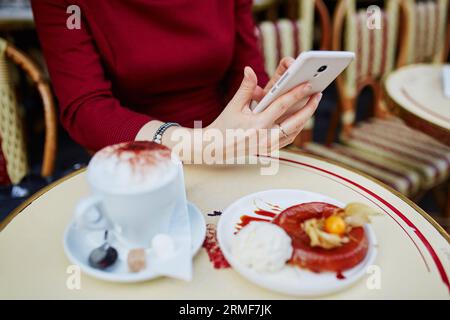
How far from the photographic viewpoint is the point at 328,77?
77cm

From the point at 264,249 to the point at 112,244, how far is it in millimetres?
242

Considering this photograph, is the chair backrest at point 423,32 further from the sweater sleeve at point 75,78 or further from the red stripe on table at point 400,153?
the sweater sleeve at point 75,78

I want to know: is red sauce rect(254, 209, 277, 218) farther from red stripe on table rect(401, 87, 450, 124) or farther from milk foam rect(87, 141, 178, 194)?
red stripe on table rect(401, 87, 450, 124)

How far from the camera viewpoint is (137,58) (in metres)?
1.04

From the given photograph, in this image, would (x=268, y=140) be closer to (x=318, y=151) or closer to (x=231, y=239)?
(x=231, y=239)

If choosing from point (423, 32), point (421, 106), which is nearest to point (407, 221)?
point (421, 106)

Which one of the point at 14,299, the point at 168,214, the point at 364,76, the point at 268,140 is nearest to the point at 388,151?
the point at 364,76

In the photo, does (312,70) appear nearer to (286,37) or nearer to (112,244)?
(112,244)

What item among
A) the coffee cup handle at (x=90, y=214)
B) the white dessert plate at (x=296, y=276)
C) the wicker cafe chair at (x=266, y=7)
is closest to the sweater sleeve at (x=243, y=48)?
the white dessert plate at (x=296, y=276)

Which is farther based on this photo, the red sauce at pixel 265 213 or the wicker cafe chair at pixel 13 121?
the wicker cafe chair at pixel 13 121

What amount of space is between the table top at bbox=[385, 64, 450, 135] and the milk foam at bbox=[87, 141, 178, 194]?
90cm

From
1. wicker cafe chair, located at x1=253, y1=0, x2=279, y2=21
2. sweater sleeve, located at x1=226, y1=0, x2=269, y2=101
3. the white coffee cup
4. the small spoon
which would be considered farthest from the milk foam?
wicker cafe chair, located at x1=253, y1=0, x2=279, y2=21

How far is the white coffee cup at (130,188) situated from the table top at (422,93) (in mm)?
904

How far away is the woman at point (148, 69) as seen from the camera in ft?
2.81
